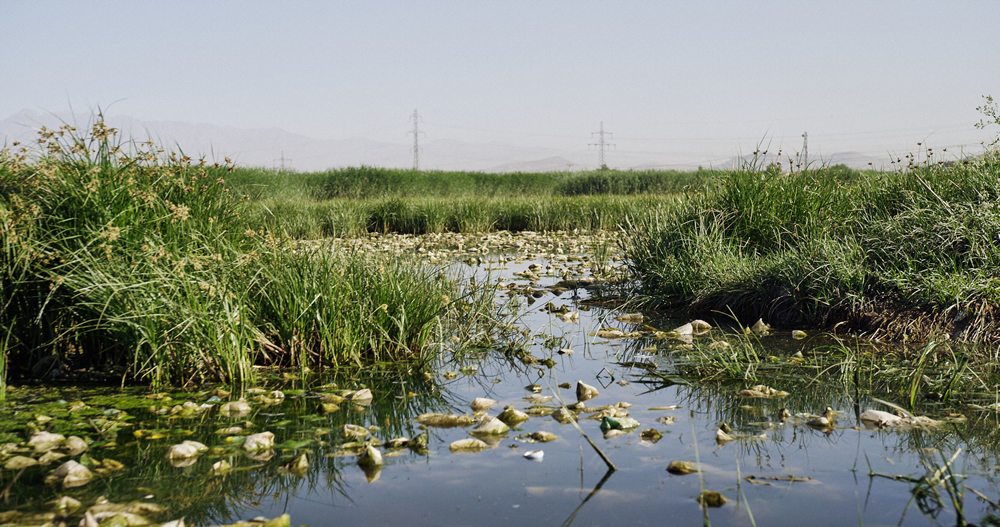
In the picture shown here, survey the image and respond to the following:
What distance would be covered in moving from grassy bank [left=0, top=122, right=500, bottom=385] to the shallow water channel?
1.02ft

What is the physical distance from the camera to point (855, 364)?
434cm

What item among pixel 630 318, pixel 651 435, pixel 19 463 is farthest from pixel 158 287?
pixel 630 318

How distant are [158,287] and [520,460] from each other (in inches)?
94.1

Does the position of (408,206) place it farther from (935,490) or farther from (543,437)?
(935,490)

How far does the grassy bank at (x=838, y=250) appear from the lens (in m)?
5.21

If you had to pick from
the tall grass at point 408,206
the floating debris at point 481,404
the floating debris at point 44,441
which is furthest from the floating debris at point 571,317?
the floating debris at point 44,441

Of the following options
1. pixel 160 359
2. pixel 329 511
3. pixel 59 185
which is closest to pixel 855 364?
pixel 329 511

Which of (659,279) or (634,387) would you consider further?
(659,279)

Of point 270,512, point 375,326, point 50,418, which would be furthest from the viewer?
point 375,326

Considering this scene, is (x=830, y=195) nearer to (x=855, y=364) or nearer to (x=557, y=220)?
(x=855, y=364)

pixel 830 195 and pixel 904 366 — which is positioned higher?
pixel 830 195

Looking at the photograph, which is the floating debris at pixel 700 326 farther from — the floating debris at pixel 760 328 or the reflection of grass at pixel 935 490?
the reflection of grass at pixel 935 490

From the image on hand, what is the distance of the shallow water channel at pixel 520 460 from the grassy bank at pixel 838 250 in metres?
1.72

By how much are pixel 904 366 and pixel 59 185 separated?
537 cm
